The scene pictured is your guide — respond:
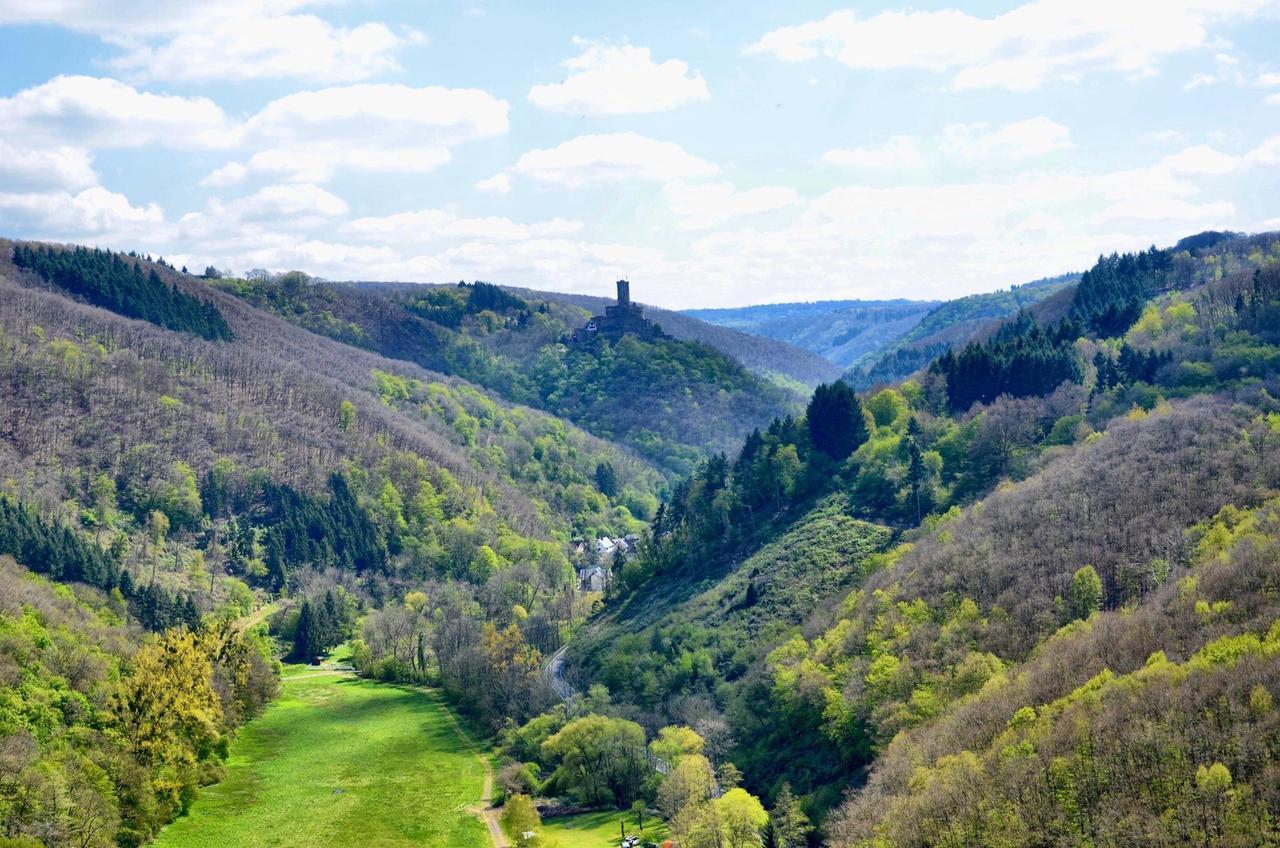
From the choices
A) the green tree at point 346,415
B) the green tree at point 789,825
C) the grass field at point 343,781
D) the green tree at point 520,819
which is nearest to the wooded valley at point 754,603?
the green tree at point 789,825

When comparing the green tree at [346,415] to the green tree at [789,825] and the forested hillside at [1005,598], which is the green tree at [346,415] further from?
the green tree at [789,825]

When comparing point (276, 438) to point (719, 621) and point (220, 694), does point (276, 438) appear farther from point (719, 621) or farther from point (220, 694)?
point (719, 621)

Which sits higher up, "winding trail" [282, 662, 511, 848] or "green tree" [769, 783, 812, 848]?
"green tree" [769, 783, 812, 848]

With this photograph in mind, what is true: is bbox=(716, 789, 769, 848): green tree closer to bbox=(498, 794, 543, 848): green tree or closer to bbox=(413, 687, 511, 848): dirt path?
bbox=(498, 794, 543, 848): green tree

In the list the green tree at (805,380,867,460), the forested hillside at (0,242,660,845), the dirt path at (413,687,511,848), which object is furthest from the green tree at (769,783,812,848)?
the green tree at (805,380,867,460)

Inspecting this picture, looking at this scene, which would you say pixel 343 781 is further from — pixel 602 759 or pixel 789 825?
pixel 789 825

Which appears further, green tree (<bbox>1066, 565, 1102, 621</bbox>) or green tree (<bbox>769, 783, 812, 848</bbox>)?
green tree (<bbox>1066, 565, 1102, 621</bbox>)

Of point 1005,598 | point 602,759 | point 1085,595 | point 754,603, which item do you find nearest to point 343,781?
point 602,759
